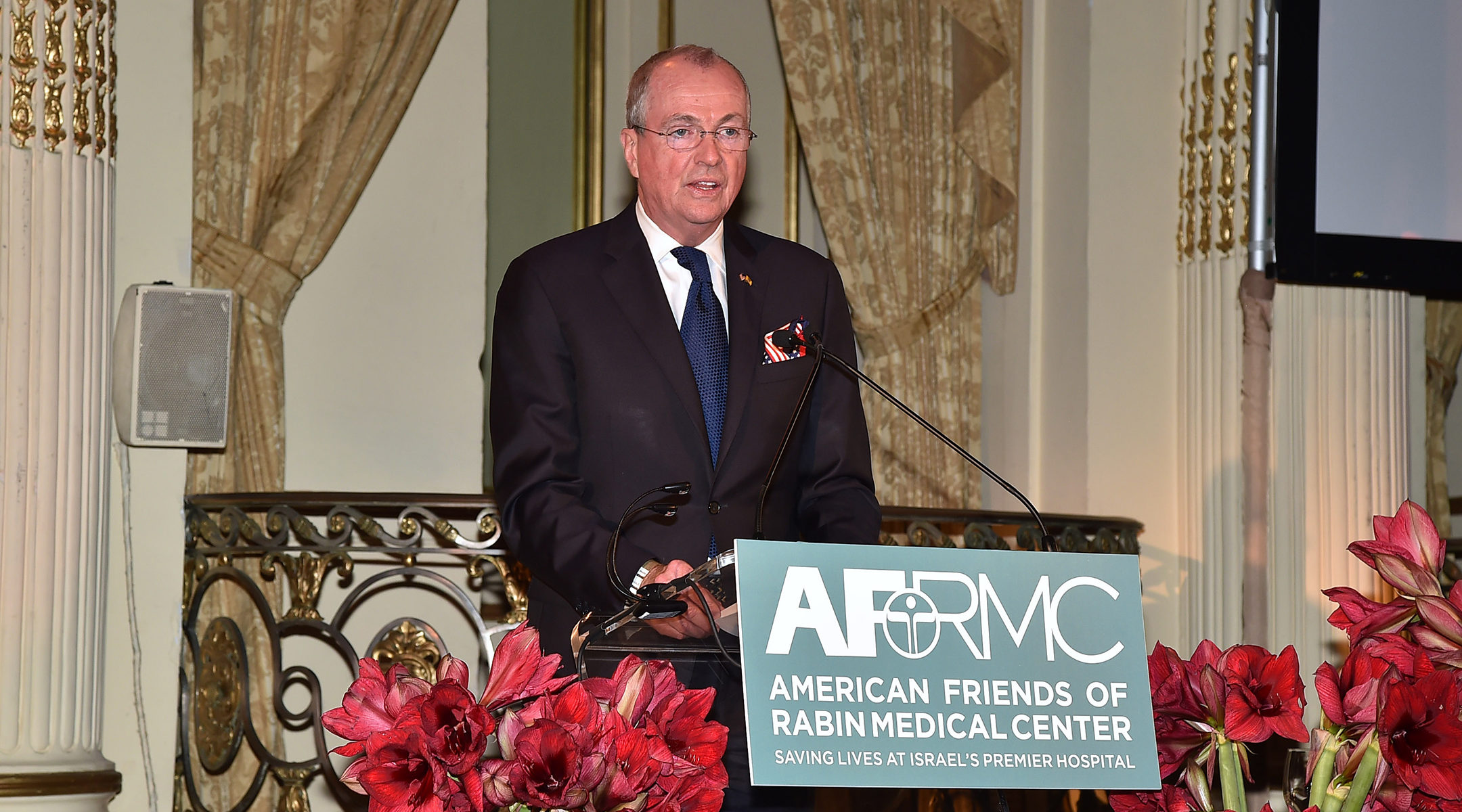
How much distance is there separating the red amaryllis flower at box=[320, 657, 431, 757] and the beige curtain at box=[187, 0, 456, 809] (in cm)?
373

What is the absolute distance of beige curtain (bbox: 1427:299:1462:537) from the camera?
5918 mm

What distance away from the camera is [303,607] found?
4410 mm

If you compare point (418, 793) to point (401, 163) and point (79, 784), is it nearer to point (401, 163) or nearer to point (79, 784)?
point (79, 784)

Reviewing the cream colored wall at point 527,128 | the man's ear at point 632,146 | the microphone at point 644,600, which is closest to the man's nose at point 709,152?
the man's ear at point 632,146

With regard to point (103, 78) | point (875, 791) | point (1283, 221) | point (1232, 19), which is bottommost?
point (875, 791)

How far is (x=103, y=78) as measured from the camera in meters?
4.15

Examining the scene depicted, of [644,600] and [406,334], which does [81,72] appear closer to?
[406,334]

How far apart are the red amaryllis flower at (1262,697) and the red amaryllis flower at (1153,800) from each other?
4.2 inches

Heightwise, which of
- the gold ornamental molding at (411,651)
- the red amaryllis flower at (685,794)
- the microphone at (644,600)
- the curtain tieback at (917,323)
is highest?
the curtain tieback at (917,323)

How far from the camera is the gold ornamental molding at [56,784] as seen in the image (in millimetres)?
3758

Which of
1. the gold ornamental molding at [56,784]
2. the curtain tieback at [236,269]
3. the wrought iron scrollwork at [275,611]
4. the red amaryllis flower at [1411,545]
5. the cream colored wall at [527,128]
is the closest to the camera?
the red amaryllis flower at [1411,545]

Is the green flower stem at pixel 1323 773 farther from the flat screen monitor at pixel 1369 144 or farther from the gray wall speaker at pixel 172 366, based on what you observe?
the gray wall speaker at pixel 172 366

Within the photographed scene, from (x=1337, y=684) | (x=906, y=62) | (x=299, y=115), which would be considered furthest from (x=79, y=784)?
(x=906, y=62)

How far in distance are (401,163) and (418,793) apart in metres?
4.59
